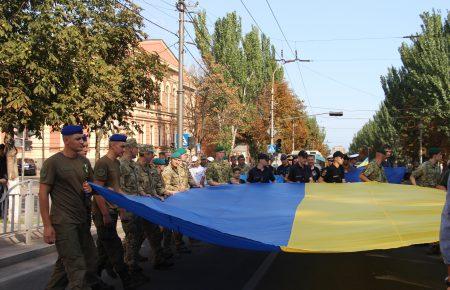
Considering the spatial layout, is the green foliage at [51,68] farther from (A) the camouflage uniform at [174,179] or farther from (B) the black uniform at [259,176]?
(B) the black uniform at [259,176]

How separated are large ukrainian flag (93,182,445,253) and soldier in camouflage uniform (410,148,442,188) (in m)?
1.83

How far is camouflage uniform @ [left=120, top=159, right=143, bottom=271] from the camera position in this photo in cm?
751

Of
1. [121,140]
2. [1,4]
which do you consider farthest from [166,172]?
[1,4]

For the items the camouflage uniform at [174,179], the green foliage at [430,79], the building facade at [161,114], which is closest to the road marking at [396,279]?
the camouflage uniform at [174,179]

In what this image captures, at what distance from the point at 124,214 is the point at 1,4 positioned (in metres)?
6.21

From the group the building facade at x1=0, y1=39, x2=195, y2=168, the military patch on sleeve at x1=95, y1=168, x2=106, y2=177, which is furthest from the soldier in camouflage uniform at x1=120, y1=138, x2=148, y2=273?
the building facade at x1=0, y1=39, x2=195, y2=168

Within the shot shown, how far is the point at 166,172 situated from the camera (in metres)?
9.86

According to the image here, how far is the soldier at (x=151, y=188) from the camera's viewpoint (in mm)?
Answer: 8141

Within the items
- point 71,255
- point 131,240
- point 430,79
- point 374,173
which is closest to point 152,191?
point 131,240

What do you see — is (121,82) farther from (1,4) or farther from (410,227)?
(410,227)

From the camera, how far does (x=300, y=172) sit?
490 inches

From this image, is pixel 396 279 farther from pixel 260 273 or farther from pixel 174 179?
pixel 174 179

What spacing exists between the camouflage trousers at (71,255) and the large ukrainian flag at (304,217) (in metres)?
0.53

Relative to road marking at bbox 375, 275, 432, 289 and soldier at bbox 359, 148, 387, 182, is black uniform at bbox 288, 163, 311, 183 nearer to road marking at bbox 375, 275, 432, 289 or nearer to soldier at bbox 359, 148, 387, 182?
soldier at bbox 359, 148, 387, 182
